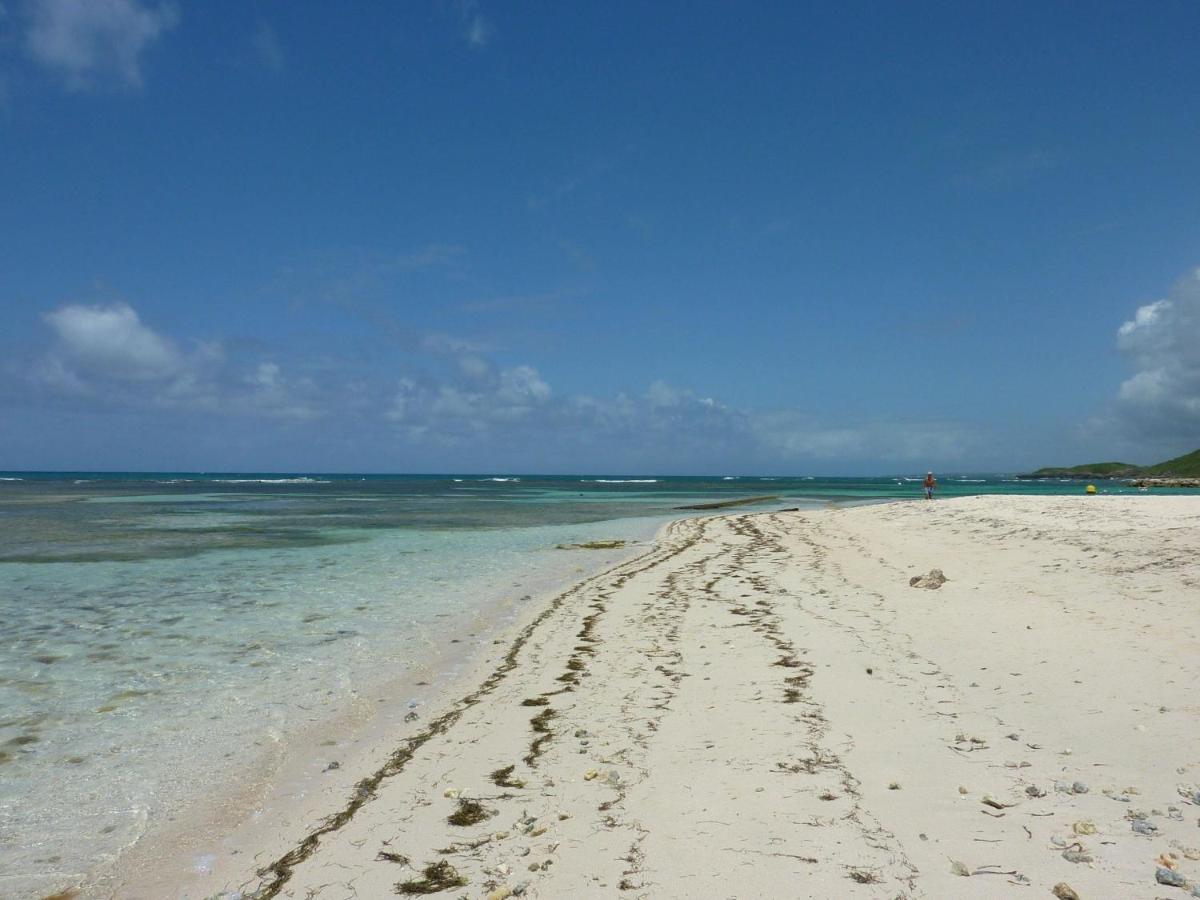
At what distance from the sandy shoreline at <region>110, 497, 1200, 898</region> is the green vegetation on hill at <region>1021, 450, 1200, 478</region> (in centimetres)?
11037

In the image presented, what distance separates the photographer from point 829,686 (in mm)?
7863

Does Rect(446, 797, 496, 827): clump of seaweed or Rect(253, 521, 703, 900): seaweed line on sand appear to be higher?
Rect(446, 797, 496, 827): clump of seaweed

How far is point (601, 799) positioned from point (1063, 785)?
3546mm

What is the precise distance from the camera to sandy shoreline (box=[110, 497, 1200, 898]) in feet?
14.1

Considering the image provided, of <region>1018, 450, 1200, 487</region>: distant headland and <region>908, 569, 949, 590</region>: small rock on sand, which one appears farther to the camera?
<region>1018, 450, 1200, 487</region>: distant headland

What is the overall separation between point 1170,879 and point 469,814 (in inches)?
179

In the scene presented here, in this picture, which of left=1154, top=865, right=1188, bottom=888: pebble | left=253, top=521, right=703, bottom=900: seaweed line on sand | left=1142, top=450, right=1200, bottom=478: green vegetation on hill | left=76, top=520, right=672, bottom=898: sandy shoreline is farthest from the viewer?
left=1142, top=450, right=1200, bottom=478: green vegetation on hill

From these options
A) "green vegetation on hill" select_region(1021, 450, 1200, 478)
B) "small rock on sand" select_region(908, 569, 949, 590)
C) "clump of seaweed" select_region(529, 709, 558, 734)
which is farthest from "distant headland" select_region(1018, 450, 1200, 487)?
"clump of seaweed" select_region(529, 709, 558, 734)

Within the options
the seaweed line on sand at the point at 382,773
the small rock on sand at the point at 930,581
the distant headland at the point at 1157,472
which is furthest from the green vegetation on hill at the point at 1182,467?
the seaweed line on sand at the point at 382,773

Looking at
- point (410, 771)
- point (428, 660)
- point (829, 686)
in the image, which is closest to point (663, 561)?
point (428, 660)

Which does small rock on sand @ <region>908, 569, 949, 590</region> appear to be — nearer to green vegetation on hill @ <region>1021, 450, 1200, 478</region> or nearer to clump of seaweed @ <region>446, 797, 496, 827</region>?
clump of seaweed @ <region>446, 797, 496, 827</region>

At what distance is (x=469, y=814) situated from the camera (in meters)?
5.32

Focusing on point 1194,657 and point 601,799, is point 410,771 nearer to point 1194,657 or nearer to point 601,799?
point 601,799

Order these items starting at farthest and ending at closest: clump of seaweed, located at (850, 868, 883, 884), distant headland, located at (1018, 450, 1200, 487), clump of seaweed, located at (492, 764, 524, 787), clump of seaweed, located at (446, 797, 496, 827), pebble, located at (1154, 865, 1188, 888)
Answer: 1. distant headland, located at (1018, 450, 1200, 487)
2. clump of seaweed, located at (492, 764, 524, 787)
3. clump of seaweed, located at (446, 797, 496, 827)
4. clump of seaweed, located at (850, 868, 883, 884)
5. pebble, located at (1154, 865, 1188, 888)
